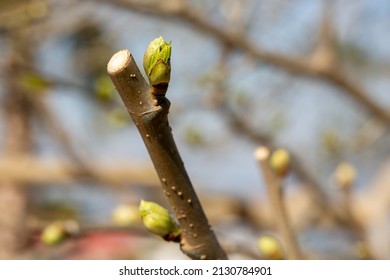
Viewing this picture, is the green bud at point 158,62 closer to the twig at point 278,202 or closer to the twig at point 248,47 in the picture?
the twig at point 278,202

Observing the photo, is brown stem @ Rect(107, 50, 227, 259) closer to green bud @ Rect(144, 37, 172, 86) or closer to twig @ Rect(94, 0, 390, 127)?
green bud @ Rect(144, 37, 172, 86)

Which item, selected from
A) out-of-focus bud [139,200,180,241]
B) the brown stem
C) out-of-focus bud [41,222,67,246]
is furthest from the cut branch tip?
out-of-focus bud [41,222,67,246]

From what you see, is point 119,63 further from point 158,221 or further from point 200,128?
point 200,128

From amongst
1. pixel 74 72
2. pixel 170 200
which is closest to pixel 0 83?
pixel 74 72

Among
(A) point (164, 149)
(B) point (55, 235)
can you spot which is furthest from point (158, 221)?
(B) point (55, 235)

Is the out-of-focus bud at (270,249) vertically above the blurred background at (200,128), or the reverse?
the blurred background at (200,128)

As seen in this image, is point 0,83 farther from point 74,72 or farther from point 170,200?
point 170,200

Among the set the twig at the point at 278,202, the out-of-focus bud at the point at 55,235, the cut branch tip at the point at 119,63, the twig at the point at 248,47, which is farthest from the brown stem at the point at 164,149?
the twig at the point at 248,47
